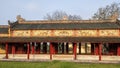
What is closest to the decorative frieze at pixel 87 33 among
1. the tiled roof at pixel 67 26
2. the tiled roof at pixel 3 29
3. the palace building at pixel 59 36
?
the palace building at pixel 59 36

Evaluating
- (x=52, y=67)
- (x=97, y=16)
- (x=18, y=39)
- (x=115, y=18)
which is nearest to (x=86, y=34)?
(x=115, y=18)

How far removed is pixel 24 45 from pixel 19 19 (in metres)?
4.56

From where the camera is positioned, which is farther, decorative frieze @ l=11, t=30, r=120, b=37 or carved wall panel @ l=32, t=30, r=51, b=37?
carved wall panel @ l=32, t=30, r=51, b=37

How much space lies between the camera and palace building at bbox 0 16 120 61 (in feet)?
145

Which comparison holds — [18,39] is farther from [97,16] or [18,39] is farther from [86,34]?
[97,16]

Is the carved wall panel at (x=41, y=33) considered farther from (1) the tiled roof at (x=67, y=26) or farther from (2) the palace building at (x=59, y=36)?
(1) the tiled roof at (x=67, y=26)

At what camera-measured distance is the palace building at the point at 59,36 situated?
1741 inches

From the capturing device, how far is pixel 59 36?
46.3 m

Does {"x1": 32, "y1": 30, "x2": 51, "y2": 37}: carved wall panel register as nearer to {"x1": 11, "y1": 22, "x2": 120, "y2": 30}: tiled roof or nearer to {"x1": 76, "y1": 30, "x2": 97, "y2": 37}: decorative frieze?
{"x1": 11, "y1": 22, "x2": 120, "y2": 30}: tiled roof

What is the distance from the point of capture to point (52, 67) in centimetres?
2881

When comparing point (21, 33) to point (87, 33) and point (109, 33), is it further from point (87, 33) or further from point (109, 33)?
point (109, 33)

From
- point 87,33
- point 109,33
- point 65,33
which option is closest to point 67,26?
point 65,33

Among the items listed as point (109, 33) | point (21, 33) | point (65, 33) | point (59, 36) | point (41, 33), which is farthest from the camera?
point (21, 33)

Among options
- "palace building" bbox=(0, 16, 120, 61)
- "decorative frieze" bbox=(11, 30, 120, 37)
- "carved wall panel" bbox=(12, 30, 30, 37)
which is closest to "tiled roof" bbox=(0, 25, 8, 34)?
"palace building" bbox=(0, 16, 120, 61)
